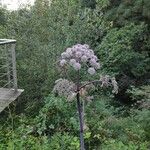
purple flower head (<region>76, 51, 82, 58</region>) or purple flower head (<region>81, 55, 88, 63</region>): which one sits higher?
purple flower head (<region>76, 51, 82, 58</region>)

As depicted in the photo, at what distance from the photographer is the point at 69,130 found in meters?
7.41

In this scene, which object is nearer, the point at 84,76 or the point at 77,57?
the point at 77,57

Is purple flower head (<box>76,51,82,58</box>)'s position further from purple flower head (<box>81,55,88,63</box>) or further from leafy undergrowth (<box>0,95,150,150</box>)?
leafy undergrowth (<box>0,95,150,150</box>)

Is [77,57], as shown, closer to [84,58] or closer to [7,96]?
[84,58]

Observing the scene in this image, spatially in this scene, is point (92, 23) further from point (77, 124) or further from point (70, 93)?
point (70, 93)

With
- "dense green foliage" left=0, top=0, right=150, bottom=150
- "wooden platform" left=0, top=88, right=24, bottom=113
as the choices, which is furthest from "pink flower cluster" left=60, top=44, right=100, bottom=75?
"wooden platform" left=0, top=88, right=24, bottom=113

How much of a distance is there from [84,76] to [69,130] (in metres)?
1.98

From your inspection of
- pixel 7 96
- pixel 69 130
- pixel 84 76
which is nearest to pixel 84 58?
pixel 69 130

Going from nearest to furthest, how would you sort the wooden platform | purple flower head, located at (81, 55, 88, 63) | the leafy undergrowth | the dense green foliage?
purple flower head, located at (81, 55, 88, 63), the leafy undergrowth, the dense green foliage, the wooden platform

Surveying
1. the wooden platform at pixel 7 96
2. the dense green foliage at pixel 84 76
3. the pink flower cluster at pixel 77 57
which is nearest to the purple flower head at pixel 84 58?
the pink flower cluster at pixel 77 57

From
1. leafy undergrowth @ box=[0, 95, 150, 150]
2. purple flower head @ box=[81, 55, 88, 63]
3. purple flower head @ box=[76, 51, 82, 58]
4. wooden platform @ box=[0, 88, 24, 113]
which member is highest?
purple flower head @ box=[76, 51, 82, 58]

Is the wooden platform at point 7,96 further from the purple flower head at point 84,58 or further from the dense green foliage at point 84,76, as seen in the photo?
the purple flower head at point 84,58

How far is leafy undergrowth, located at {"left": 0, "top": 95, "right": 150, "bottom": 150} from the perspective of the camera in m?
6.69

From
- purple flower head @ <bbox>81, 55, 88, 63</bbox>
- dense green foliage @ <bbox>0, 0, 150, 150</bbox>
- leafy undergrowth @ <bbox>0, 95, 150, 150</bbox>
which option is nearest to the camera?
purple flower head @ <bbox>81, 55, 88, 63</bbox>
